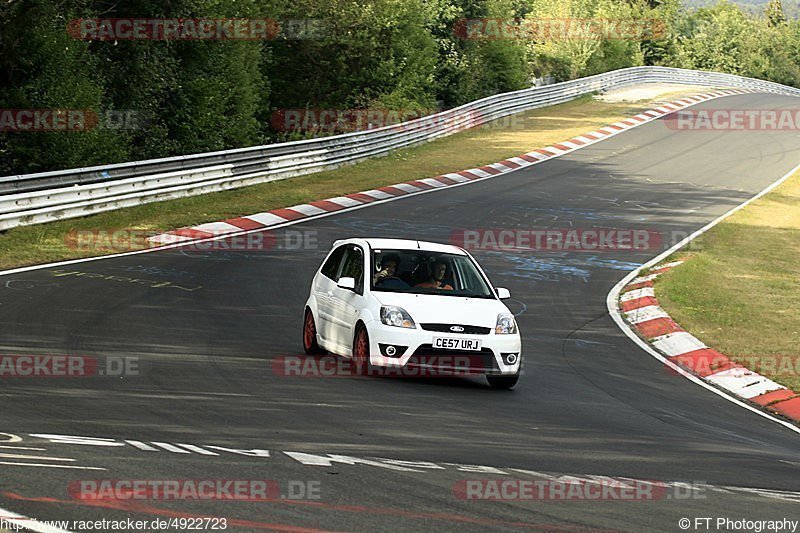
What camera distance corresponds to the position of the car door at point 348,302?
40.1 feet

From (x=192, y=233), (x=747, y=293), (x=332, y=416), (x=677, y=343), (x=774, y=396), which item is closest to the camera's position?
(x=332, y=416)

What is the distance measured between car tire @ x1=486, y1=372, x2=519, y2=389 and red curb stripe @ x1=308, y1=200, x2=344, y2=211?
47.8ft

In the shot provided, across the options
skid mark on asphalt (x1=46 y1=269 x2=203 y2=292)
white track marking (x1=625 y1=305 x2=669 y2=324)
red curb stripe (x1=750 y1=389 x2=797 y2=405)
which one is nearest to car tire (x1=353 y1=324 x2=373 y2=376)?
red curb stripe (x1=750 y1=389 x2=797 y2=405)

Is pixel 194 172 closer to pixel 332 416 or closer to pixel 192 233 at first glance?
pixel 192 233

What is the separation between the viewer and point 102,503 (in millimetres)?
6191

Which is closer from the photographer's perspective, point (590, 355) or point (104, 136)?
point (590, 355)

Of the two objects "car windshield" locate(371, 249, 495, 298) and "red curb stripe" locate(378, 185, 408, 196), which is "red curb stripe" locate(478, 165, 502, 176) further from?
"car windshield" locate(371, 249, 495, 298)

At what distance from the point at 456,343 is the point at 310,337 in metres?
2.22

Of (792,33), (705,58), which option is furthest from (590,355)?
(792,33)

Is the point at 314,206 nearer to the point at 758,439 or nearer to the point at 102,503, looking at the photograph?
the point at 758,439

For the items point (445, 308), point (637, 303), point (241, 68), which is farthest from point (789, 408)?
point (241, 68)

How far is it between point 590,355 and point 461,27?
3826 cm

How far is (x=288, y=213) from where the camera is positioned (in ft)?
82.5

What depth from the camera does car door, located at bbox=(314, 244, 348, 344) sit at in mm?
12789
